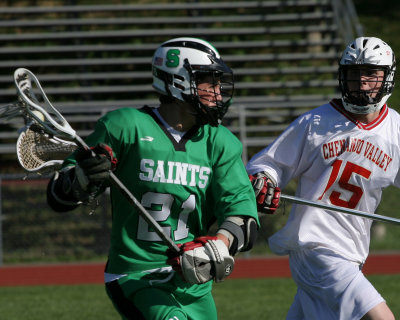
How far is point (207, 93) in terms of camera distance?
3.84 m

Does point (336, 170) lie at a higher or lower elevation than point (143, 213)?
lower

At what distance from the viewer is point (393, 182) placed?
482 cm

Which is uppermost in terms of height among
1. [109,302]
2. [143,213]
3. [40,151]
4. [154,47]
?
[40,151]

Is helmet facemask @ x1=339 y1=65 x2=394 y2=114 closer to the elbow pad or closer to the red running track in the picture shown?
the elbow pad

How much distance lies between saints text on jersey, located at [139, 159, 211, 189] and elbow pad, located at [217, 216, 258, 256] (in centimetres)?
A: 24

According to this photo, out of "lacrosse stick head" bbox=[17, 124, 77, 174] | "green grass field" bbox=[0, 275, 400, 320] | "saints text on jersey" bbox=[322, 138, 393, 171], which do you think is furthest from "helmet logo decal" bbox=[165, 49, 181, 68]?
"green grass field" bbox=[0, 275, 400, 320]

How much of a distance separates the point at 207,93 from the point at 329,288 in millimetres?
1371

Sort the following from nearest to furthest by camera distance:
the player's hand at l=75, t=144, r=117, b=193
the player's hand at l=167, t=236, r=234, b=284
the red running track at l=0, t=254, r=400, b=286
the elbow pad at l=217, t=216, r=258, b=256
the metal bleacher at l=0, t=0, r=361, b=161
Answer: the player's hand at l=75, t=144, r=117, b=193 < the player's hand at l=167, t=236, r=234, b=284 < the elbow pad at l=217, t=216, r=258, b=256 < the red running track at l=0, t=254, r=400, b=286 < the metal bleacher at l=0, t=0, r=361, b=161

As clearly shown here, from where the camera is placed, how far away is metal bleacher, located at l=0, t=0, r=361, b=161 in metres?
13.9

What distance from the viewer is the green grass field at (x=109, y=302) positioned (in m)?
7.67

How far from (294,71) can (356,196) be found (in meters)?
9.85

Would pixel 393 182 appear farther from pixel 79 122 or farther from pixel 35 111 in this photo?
pixel 79 122

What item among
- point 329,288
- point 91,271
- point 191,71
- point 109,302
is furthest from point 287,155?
point 91,271

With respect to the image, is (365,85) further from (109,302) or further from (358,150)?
(109,302)
